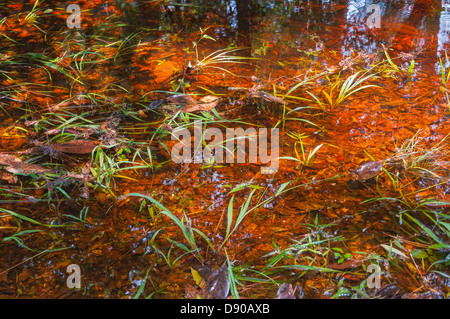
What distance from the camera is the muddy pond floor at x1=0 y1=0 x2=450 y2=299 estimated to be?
1072 millimetres

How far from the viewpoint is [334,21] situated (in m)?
2.31

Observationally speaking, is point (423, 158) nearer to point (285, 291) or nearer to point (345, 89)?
point (345, 89)

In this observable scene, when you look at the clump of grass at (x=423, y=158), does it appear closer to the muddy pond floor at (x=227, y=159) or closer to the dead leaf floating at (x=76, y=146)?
the muddy pond floor at (x=227, y=159)

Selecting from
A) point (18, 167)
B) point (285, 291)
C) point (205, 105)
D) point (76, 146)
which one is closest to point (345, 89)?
point (205, 105)

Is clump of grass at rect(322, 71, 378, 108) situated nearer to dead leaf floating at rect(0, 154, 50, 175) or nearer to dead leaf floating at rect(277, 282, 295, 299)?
dead leaf floating at rect(277, 282, 295, 299)

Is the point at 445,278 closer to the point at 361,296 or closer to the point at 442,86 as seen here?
the point at 361,296

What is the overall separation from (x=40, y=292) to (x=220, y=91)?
1.23 m

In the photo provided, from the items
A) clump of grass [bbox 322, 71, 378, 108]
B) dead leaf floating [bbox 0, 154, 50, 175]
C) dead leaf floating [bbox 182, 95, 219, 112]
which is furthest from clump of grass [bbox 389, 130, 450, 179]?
dead leaf floating [bbox 0, 154, 50, 175]

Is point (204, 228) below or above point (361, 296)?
above

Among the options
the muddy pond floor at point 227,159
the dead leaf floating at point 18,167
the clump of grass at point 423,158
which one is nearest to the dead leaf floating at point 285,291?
the muddy pond floor at point 227,159

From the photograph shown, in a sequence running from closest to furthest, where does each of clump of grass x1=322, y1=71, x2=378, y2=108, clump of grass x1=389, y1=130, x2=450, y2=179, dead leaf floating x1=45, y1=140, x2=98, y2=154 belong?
clump of grass x1=389, y1=130, x2=450, y2=179
dead leaf floating x1=45, y1=140, x2=98, y2=154
clump of grass x1=322, y1=71, x2=378, y2=108

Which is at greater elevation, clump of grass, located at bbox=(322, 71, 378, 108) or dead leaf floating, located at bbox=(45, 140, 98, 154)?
clump of grass, located at bbox=(322, 71, 378, 108)

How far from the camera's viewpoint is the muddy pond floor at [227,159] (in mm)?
1072
